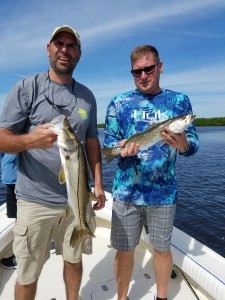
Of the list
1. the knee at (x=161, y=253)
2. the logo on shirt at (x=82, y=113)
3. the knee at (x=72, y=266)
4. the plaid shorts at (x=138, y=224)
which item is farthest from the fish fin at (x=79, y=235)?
the logo on shirt at (x=82, y=113)

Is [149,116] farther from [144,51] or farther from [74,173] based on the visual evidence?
[74,173]

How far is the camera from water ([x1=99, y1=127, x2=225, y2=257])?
11.2 metres

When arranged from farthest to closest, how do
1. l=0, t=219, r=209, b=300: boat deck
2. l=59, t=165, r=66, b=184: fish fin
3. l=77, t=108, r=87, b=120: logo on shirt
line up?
l=0, t=219, r=209, b=300: boat deck, l=77, t=108, r=87, b=120: logo on shirt, l=59, t=165, r=66, b=184: fish fin

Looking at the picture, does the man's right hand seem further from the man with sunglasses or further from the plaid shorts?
the plaid shorts

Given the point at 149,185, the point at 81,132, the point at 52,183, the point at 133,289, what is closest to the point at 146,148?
the point at 149,185

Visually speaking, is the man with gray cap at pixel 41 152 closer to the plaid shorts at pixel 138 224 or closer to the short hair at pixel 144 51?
the plaid shorts at pixel 138 224

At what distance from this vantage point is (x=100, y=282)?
15.7 feet

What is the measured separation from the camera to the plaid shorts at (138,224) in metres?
3.77

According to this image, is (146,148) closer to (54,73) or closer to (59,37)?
(54,73)

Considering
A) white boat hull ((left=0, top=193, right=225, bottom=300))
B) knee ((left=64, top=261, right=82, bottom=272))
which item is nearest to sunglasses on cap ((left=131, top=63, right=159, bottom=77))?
knee ((left=64, top=261, right=82, bottom=272))

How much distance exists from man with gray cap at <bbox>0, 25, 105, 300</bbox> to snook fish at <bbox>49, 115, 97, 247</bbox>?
29 cm

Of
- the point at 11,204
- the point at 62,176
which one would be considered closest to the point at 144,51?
the point at 62,176

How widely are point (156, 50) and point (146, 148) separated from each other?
119cm

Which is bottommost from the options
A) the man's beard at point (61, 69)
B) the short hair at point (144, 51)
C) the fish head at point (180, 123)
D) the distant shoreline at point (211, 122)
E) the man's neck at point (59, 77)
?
the distant shoreline at point (211, 122)
